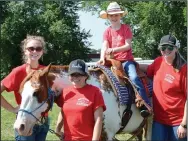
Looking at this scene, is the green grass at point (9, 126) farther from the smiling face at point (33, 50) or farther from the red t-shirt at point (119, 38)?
the smiling face at point (33, 50)

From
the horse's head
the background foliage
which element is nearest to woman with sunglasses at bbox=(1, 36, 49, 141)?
the horse's head

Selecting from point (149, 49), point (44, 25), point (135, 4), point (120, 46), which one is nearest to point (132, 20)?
point (135, 4)

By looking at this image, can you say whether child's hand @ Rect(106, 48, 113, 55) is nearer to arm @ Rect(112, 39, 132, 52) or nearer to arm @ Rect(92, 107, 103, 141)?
arm @ Rect(112, 39, 132, 52)

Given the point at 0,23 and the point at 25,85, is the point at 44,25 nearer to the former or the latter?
the point at 0,23

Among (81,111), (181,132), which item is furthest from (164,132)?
(81,111)

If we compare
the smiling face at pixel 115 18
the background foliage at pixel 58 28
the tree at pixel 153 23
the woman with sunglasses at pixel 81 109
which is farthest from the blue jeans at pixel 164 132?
the background foliage at pixel 58 28

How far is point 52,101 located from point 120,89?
1.07 metres

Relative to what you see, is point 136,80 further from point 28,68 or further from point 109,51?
point 28,68

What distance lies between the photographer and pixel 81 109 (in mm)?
3674

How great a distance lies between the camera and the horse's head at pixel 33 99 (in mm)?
3770

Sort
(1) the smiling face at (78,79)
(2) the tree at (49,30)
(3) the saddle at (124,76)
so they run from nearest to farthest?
1. (1) the smiling face at (78,79)
2. (3) the saddle at (124,76)
3. (2) the tree at (49,30)

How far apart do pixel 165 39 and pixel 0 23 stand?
29.3 metres

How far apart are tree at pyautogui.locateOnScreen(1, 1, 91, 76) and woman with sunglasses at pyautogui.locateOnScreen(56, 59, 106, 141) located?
2869cm

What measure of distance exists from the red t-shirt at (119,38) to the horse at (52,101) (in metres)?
0.46
